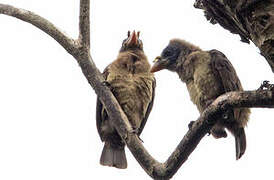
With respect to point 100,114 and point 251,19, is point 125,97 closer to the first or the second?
point 100,114

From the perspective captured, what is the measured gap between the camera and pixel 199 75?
470 centimetres

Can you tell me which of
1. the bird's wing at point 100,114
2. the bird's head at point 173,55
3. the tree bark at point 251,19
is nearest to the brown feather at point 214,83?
the bird's head at point 173,55

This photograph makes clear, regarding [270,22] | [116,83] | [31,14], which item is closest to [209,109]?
[270,22]

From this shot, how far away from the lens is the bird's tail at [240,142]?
4.13 meters

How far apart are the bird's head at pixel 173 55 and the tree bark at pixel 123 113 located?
129 cm

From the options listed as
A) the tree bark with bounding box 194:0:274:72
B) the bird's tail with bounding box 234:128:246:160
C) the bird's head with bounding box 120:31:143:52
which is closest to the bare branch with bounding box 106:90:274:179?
the tree bark with bounding box 194:0:274:72

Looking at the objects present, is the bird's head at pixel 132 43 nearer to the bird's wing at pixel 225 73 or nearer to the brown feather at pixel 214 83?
the brown feather at pixel 214 83

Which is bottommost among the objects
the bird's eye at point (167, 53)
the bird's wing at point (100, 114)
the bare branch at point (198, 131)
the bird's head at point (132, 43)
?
the bare branch at point (198, 131)

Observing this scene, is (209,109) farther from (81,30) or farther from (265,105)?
(81,30)

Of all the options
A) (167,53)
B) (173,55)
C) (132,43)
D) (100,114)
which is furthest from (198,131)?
(132,43)

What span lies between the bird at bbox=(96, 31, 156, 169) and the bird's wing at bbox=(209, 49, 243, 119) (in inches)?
49.2

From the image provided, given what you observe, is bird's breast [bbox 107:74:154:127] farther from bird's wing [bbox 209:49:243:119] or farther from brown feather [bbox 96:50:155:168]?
bird's wing [bbox 209:49:243:119]

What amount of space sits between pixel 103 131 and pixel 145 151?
2121 millimetres

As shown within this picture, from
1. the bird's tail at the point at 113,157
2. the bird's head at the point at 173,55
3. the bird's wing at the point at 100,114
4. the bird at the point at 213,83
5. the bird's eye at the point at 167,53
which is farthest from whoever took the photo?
the bird's tail at the point at 113,157
